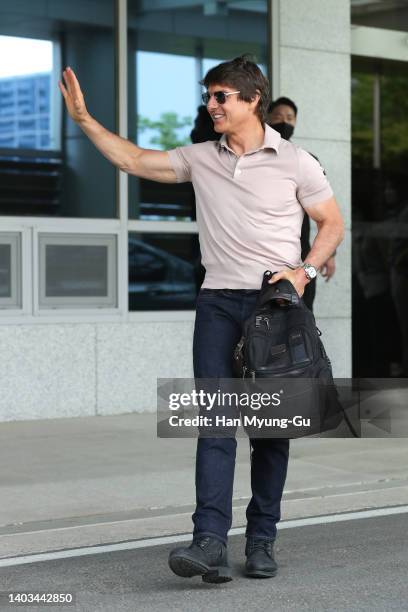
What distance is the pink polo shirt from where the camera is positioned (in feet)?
17.9

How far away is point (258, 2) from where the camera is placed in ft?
37.6

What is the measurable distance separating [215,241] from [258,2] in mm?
6378

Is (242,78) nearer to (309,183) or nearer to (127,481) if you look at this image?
(309,183)

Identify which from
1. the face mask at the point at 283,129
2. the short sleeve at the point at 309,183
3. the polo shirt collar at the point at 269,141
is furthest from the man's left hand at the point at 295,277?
the face mask at the point at 283,129

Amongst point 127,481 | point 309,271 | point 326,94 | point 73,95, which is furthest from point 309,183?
point 326,94

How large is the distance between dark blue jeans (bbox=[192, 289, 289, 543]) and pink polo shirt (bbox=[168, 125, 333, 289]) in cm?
9

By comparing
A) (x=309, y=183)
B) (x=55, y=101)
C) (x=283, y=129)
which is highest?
(x=55, y=101)

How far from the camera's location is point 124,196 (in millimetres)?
10672

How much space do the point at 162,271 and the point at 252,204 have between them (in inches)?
215

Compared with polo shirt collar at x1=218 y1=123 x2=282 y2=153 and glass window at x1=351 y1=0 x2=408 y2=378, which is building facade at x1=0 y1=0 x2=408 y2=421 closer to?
glass window at x1=351 y1=0 x2=408 y2=378

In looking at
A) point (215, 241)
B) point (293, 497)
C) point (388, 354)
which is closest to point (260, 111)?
point (215, 241)

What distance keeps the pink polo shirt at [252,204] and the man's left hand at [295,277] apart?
95mm

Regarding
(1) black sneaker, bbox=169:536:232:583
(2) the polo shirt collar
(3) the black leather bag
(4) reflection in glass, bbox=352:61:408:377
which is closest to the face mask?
(4) reflection in glass, bbox=352:61:408:377

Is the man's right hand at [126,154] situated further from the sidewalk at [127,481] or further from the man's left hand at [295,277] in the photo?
the sidewalk at [127,481]
